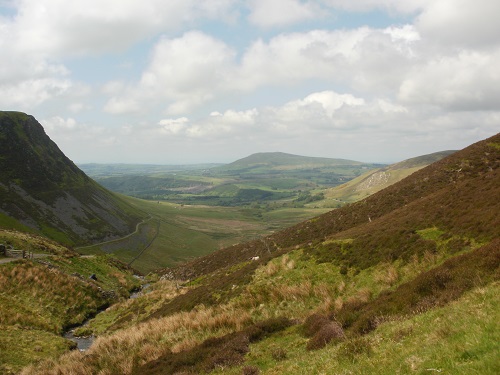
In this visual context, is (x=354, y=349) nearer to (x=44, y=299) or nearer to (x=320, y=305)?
(x=320, y=305)

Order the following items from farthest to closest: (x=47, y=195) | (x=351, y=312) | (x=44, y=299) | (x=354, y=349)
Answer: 1. (x=47, y=195)
2. (x=44, y=299)
3. (x=351, y=312)
4. (x=354, y=349)

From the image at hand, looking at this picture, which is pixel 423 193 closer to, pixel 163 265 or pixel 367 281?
pixel 367 281

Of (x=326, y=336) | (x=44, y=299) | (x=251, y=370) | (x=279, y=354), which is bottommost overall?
(x=44, y=299)

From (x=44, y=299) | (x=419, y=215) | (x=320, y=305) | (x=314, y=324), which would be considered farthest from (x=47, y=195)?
(x=314, y=324)

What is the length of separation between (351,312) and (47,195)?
446 ft

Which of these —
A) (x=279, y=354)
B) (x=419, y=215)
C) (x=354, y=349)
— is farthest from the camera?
(x=419, y=215)

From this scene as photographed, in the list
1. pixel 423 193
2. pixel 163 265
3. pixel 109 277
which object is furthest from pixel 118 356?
pixel 163 265

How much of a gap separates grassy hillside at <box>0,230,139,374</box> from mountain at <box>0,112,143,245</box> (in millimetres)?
56999

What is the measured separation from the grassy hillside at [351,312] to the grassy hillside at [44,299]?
3333 millimetres

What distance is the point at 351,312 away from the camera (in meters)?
17.8

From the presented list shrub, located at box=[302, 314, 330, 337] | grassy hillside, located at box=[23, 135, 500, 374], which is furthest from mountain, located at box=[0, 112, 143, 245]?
shrub, located at box=[302, 314, 330, 337]

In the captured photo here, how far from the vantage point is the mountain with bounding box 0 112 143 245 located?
10797cm

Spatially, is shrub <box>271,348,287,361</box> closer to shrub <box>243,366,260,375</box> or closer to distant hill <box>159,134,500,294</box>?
shrub <box>243,366,260,375</box>

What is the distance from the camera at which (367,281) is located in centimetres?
2364
